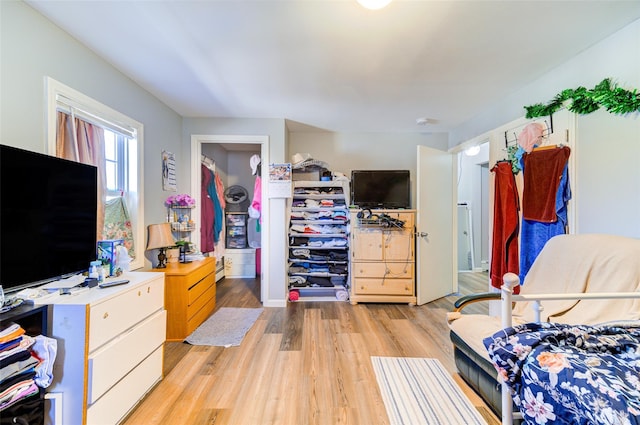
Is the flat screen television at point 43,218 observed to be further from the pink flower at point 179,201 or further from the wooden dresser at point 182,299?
the pink flower at point 179,201

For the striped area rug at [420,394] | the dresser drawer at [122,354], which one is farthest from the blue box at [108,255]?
the striped area rug at [420,394]

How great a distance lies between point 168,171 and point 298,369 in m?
2.48

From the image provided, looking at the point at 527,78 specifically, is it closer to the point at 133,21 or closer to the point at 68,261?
the point at 133,21

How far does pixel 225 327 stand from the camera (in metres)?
2.64

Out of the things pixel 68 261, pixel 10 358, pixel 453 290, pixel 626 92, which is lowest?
pixel 453 290

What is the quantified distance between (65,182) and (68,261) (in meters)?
0.46

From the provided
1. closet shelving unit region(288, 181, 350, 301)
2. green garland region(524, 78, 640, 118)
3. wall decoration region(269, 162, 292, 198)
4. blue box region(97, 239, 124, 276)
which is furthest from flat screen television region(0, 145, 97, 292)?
green garland region(524, 78, 640, 118)

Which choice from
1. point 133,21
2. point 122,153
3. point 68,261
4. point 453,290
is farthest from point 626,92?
point 122,153

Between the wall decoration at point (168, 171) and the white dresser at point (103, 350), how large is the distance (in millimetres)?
1467

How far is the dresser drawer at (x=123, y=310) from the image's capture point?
1285 mm

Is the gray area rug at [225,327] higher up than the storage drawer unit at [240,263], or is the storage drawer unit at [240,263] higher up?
the storage drawer unit at [240,263]

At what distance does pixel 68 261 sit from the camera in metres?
1.48

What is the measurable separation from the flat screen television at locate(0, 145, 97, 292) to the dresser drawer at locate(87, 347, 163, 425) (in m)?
0.70

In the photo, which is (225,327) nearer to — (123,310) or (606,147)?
(123,310)
